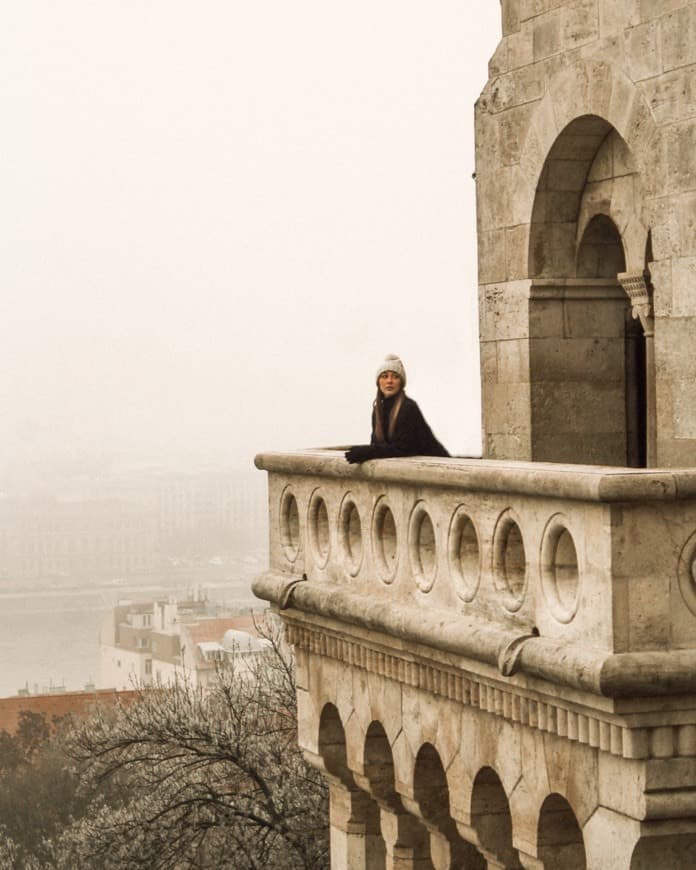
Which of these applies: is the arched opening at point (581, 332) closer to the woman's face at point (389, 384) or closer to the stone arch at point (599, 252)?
the stone arch at point (599, 252)

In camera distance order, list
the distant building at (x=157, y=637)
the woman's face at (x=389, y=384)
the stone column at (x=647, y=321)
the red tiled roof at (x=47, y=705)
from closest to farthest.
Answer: the stone column at (x=647, y=321), the woman's face at (x=389, y=384), the red tiled roof at (x=47, y=705), the distant building at (x=157, y=637)

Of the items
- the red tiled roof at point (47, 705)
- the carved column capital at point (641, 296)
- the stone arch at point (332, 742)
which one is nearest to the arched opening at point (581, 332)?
the carved column capital at point (641, 296)

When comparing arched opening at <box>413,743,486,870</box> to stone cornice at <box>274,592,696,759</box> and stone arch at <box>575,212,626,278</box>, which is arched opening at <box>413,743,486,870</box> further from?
stone arch at <box>575,212,626,278</box>

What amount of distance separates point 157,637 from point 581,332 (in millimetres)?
116693

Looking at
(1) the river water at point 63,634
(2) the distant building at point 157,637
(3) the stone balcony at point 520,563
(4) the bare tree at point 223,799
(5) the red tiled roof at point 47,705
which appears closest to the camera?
(3) the stone balcony at point 520,563

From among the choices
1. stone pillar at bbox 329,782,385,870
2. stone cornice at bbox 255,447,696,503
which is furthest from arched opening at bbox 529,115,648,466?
stone pillar at bbox 329,782,385,870

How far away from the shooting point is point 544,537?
33.2ft

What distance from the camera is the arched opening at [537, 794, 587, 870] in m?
10.7

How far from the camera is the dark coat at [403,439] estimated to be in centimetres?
1273

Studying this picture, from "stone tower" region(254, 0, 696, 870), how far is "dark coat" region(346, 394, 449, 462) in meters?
0.15

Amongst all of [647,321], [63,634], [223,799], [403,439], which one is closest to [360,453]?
[403,439]

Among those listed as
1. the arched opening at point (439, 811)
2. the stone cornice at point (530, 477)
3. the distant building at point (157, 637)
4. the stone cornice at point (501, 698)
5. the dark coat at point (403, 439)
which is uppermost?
the dark coat at point (403, 439)

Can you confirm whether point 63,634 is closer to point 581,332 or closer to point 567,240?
point 581,332

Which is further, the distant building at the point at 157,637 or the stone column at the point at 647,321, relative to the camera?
the distant building at the point at 157,637
